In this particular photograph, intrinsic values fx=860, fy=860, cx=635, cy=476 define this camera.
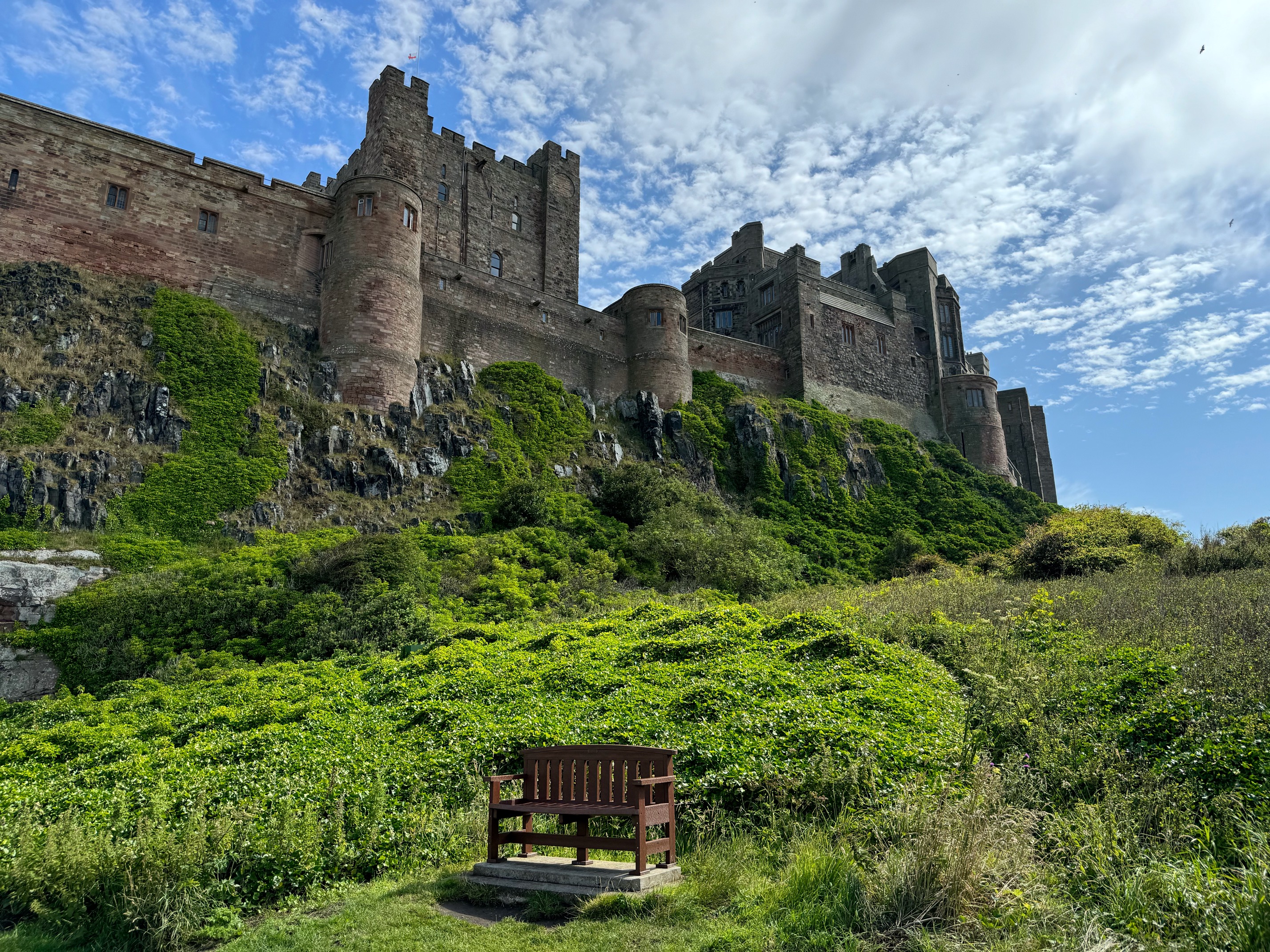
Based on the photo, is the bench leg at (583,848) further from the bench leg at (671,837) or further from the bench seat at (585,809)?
the bench leg at (671,837)

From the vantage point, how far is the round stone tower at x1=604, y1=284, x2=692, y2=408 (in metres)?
38.6

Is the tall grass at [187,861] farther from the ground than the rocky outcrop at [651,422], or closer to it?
closer to it

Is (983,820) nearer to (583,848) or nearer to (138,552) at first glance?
(583,848)

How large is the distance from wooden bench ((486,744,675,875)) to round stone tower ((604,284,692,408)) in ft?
101

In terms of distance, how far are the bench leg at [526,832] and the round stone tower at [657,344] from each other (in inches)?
1208

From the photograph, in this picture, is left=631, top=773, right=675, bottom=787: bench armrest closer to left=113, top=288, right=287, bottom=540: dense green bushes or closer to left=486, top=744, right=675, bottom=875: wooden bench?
left=486, top=744, right=675, bottom=875: wooden bench

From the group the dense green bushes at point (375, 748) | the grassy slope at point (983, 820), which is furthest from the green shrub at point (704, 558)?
the grassy slope at point (983, 820)

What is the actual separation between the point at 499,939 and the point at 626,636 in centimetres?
Answer: 1013

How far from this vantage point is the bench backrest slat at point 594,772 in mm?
7406

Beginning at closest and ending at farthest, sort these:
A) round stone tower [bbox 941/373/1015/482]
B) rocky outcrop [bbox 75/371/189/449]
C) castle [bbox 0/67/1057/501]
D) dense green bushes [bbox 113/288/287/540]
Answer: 1. dense green bushes [bbox 113/288/287/540]
2. rocky outcrop [bbox 75/371/189/449]
3. castle [bbox 0/67/1057/501]
4. round stone tower [bbox 941/373/1015/482]

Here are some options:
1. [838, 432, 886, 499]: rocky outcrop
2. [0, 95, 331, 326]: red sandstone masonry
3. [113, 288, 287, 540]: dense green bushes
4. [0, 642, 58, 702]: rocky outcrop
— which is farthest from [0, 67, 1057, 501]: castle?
[0, 642, 58, 702]: rocky outcrop

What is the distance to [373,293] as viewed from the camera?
2952 centimetres

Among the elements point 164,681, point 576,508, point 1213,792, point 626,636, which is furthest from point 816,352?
point 1213,792

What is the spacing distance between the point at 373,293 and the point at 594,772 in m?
25.2
